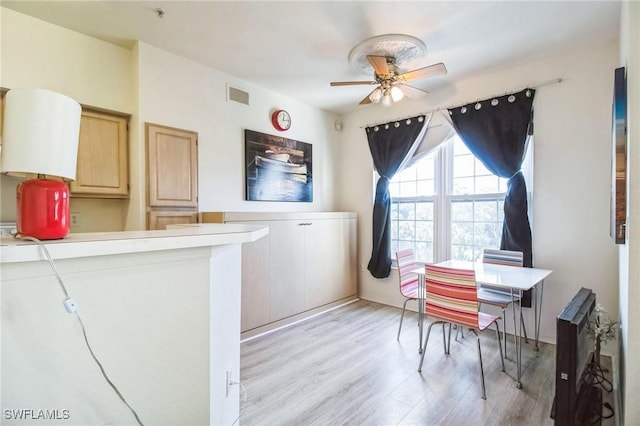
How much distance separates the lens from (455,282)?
2.12 meters

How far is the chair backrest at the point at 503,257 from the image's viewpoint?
2.79 meters

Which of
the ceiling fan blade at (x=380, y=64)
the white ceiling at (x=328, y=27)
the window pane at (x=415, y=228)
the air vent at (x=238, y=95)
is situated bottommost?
the window pane at (x=415, y=228)

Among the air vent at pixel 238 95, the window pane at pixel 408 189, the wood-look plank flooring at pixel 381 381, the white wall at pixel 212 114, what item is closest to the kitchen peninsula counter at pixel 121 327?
the wood-look plank flooring at pixel 381 381

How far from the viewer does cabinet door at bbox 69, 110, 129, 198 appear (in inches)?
95.7

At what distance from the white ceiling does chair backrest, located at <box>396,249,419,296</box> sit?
192 cm

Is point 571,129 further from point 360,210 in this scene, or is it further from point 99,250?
point 99,250

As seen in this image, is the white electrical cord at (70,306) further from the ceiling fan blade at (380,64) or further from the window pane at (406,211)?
the window pane at (406,211)

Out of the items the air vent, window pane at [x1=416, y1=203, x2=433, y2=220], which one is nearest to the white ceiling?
the air vent

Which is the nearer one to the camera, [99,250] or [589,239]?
[99,250]

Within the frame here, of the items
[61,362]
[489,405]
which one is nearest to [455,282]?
[489,405]

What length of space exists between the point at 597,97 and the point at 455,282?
2.13 m

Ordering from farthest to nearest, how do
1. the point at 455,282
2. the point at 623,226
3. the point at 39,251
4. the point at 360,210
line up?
the point at 360,210 < the point at 455,282 < the point at 623,226 < the point at 39,251

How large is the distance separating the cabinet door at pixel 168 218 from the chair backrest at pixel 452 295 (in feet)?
7.22

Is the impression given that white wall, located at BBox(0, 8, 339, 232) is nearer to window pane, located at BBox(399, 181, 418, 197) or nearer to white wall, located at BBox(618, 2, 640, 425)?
window pane, located at BBox(399, 181, 418, 197)
